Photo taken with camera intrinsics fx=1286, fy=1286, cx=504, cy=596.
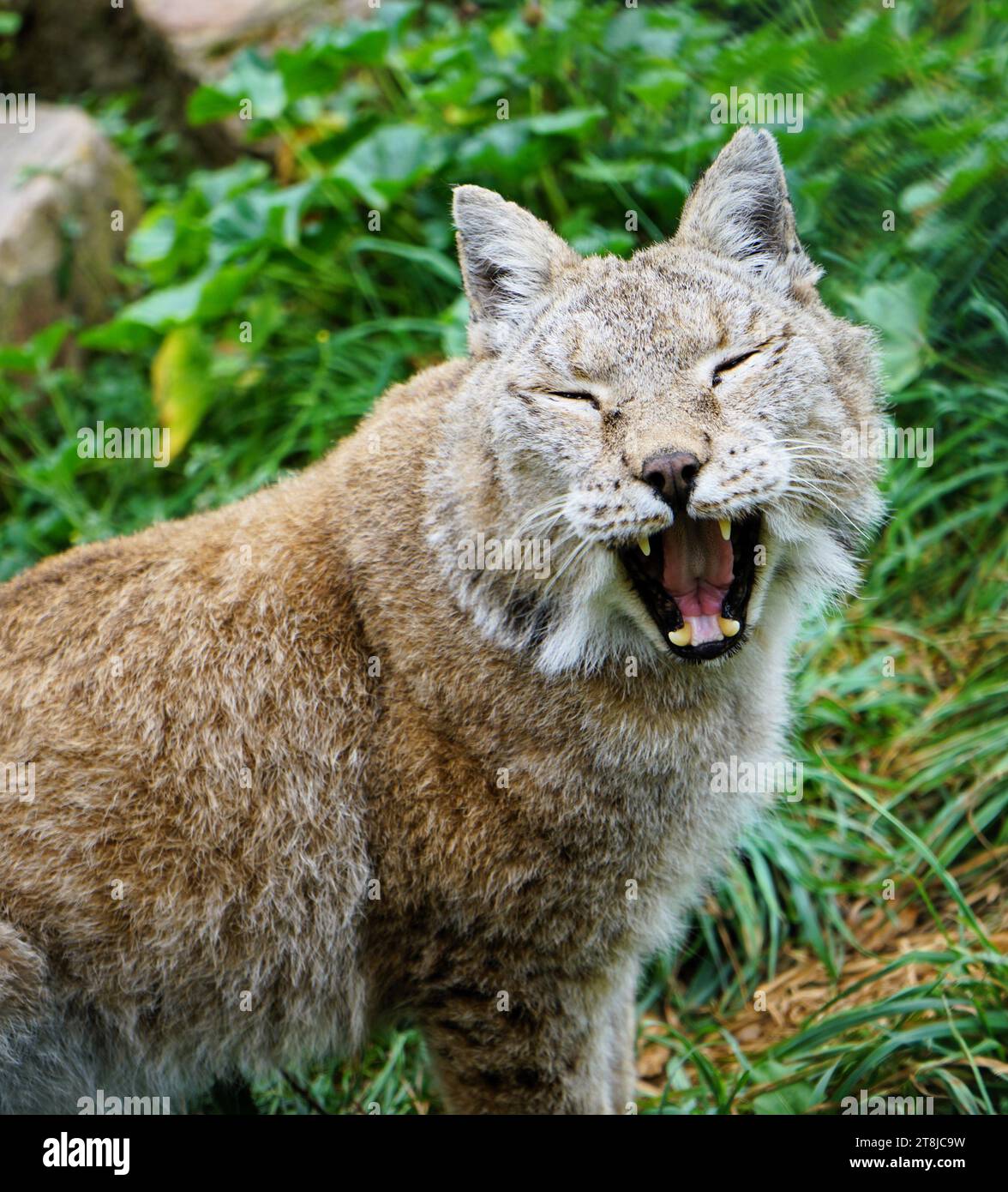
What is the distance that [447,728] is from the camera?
3.98m

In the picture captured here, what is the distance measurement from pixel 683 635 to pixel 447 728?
85cm

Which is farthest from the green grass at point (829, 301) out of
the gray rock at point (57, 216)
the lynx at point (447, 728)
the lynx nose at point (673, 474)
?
the lynx nose at point (673, 474)

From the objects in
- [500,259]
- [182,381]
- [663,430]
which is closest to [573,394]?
[663,430]

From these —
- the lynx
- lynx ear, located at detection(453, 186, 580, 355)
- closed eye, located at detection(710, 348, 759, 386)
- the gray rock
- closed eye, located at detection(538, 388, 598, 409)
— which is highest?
the gray rock

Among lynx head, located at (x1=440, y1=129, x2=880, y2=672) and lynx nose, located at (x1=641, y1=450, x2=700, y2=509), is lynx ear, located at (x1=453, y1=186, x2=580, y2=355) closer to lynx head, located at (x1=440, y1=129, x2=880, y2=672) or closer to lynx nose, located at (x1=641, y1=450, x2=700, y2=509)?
lynx head, located at (x1=440, y1=129, x2=880, y2=672)

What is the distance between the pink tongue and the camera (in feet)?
11.7

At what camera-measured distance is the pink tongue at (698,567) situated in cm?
356

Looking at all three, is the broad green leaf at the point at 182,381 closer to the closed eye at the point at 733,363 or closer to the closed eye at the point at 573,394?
the closed eye at the point at 573,394

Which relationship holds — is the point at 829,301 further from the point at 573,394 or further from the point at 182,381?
the point at 182,381

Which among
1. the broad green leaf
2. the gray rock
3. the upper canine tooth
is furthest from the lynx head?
the gray rock

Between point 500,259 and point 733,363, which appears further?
point 500,259

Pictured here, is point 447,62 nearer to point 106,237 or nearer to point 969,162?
point 106,237

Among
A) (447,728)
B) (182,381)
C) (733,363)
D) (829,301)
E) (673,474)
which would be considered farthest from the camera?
(182,381)

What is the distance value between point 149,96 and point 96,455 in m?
4.19
